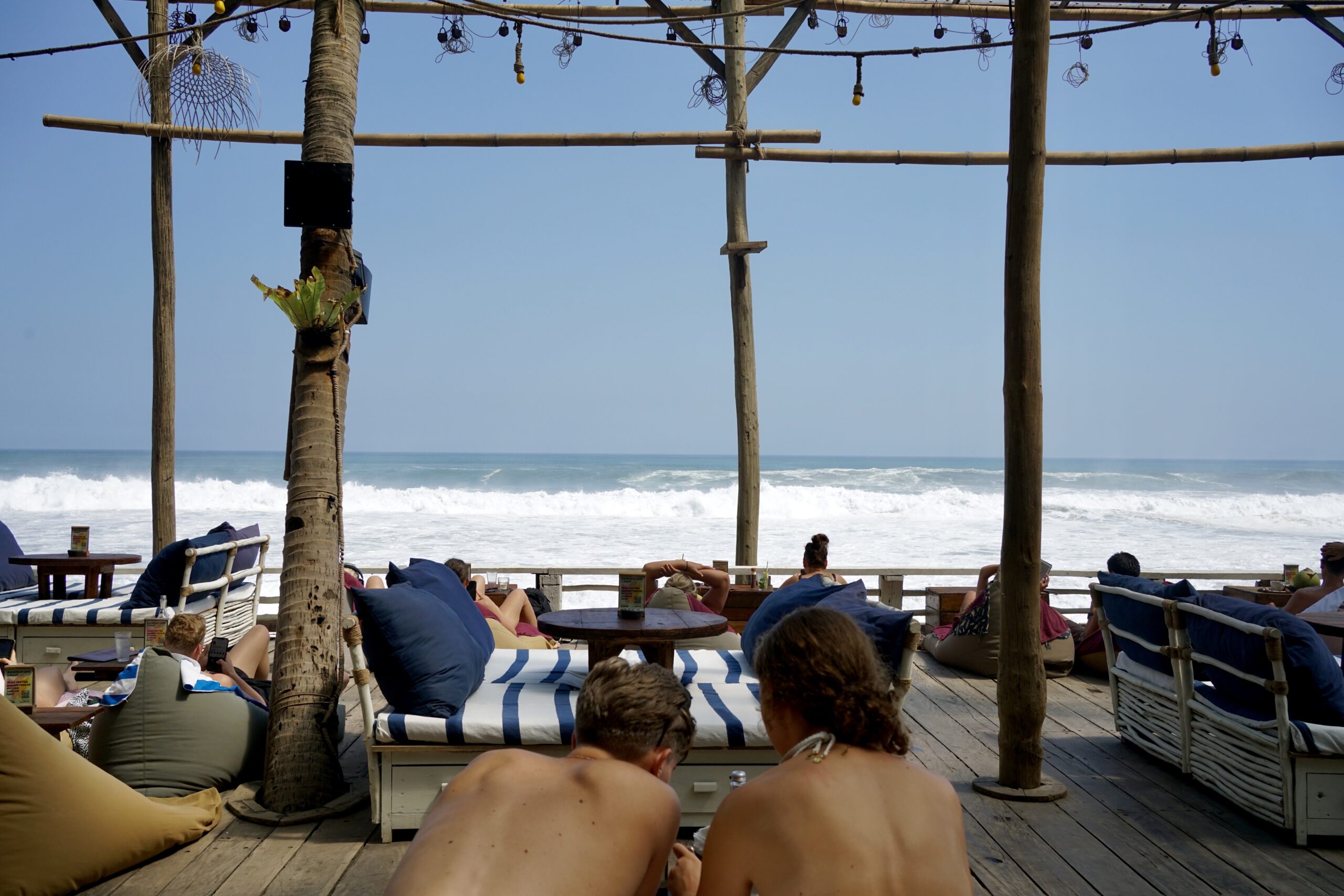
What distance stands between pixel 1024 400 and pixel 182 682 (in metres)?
3.15

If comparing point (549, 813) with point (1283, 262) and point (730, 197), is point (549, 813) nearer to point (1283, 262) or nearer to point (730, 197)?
point (730, 197)

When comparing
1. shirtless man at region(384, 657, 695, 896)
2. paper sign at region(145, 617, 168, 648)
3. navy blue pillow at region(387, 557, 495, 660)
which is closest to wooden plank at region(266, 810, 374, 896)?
navy blue pillow at region(387, 557, 495, 660)

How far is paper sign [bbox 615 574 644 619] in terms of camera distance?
3.96 meters

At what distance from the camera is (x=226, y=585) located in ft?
18.8

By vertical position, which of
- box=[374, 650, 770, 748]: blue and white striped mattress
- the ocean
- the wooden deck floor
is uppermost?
box=[374, 650, 770, 748]: blue and white striped mattress

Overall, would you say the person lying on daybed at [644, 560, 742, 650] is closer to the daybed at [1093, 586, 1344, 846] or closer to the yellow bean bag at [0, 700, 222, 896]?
the daybed at [1093, 586, 1344, 846]

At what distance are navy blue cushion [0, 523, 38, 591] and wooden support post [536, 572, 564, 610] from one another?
3638 mm

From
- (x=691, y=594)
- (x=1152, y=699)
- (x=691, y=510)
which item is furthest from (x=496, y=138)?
(x=691, y=510)

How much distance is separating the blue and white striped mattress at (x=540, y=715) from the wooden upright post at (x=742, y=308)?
9.07 feet

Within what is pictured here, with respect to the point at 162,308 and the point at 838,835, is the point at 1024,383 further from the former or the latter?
the point at 162,308

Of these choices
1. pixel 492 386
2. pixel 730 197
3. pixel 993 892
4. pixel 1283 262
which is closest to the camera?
pixel 993 892

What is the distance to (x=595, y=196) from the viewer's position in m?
38.1

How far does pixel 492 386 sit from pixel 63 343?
55.3 feet

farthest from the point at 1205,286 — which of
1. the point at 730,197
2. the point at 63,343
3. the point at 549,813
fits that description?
the point at 63,343
